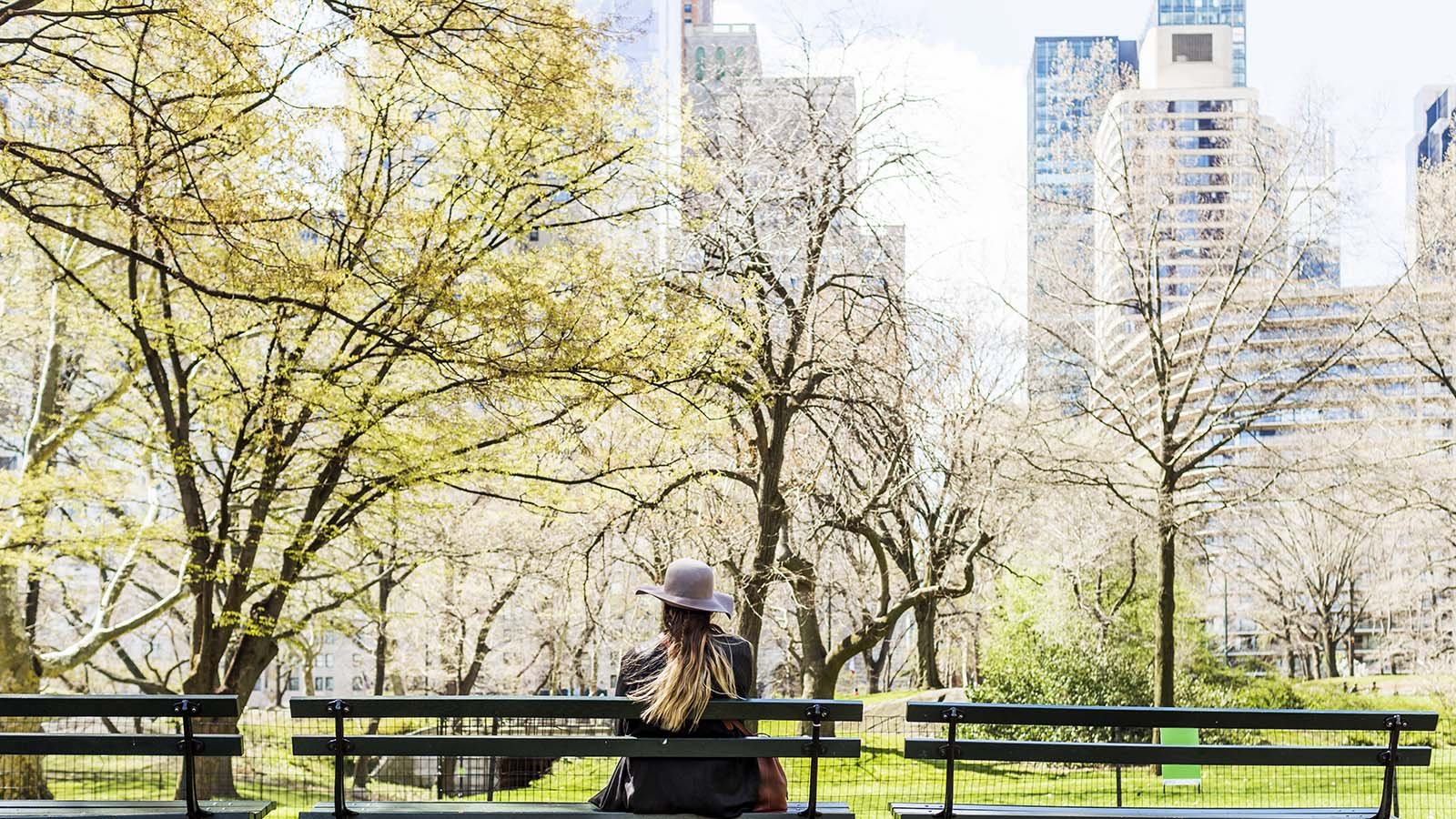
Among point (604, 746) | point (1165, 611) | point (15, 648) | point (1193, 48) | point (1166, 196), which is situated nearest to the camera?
point (604, 746)

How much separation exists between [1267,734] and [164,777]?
1549 cm

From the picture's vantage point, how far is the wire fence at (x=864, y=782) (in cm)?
1098

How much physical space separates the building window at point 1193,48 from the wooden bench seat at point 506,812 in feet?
68.4

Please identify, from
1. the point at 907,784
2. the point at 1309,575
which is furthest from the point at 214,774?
the point at 1309,575

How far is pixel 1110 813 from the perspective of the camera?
16.0 feet

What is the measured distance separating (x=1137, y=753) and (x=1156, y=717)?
16 cm

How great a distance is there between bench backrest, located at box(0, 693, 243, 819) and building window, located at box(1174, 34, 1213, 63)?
71.7 ft

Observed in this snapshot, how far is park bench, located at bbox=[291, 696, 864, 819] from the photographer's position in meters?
4.39

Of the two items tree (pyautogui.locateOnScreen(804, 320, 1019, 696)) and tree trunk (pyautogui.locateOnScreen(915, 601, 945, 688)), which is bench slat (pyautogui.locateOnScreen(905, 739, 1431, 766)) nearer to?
tree (pyautogui.locateOnScreen(804, 320, 1019, 696))

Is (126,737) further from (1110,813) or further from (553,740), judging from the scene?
(1110,813)

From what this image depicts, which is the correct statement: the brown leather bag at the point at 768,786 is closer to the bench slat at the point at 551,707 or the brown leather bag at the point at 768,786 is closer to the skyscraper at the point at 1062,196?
the bench slat at the point at 551,707

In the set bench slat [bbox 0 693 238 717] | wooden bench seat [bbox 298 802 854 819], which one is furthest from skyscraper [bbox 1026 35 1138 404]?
bench slat [bbox 0 693 238 717]

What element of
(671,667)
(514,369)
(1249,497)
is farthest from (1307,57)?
(671,667)

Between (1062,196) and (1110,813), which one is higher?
(1062,196)
